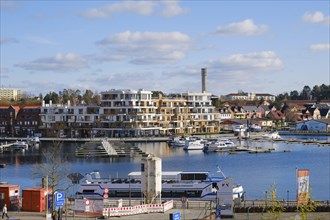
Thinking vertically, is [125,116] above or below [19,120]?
above

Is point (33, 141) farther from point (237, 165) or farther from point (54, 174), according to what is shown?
point (54, 174)

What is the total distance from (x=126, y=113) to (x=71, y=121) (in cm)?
918

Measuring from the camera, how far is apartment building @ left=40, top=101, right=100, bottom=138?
306ft

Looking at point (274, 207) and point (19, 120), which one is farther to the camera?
point (19, 120)

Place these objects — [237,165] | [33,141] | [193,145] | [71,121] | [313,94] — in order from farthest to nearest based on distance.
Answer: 1. [313,94]
2. [71,121]
3. [33,141]
4. [193,145]
5. [237,165]

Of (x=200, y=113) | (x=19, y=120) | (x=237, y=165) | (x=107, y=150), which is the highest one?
(x=200, y=113)

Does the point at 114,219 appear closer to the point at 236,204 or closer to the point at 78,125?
the point at 236,204

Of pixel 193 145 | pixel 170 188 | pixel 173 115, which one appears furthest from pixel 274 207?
pixel 173 115

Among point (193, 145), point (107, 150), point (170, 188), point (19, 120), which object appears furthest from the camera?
point (19, 120)

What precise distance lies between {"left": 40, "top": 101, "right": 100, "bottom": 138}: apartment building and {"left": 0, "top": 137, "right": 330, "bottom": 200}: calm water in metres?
12.4

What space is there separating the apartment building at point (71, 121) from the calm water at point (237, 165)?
12.4m

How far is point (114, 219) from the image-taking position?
2259 cm

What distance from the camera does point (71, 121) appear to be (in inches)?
3720

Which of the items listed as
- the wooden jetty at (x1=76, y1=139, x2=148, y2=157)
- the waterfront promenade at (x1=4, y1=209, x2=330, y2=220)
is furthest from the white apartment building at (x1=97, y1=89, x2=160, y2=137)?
the waterfront promenade at (x1=4, y1=209, x2=330, y2=220)
